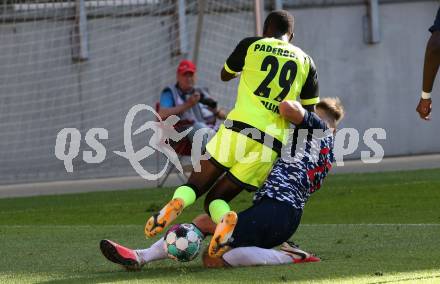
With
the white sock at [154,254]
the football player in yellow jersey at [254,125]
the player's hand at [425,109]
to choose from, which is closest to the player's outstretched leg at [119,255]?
the white sock at [154,254]

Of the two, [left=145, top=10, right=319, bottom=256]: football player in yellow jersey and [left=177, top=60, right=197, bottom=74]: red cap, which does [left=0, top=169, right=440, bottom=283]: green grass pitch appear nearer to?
[left=145, top=10, right=319, bottom=256]: football player in yellow jersey

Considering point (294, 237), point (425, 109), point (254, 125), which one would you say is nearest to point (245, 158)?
point (254, 125)

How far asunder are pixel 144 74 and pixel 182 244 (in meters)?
12.9

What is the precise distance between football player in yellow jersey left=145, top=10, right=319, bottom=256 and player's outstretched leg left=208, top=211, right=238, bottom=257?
419 mm

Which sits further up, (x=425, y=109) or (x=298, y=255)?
(x=425, y=109)

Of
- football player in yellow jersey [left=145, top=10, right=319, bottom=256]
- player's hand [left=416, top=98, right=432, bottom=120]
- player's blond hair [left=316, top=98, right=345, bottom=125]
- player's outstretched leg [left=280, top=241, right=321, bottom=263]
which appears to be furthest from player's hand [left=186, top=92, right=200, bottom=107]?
player's outstretched leg [left=280, top=241, right=321, bottom=263]

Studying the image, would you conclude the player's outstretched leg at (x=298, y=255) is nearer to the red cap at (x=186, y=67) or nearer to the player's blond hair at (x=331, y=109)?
the player's blond hair at (x=331, y=109)

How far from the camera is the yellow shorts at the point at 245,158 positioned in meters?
7.28

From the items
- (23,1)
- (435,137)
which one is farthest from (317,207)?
(435,137)

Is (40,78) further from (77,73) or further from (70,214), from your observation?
(70,214)

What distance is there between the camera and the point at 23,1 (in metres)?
18.1

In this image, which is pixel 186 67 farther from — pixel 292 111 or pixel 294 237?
pixel 292 111

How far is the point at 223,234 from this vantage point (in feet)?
21.6

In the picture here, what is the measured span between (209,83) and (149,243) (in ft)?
36.2
